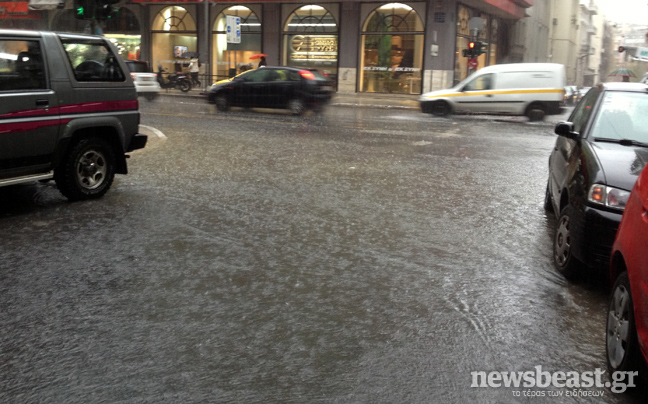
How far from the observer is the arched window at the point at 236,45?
116ft

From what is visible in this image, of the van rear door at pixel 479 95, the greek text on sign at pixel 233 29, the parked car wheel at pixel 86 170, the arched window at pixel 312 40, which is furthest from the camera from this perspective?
the arched window at pixel 312 40

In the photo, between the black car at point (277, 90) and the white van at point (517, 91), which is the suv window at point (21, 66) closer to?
the black car at point (277, 90)

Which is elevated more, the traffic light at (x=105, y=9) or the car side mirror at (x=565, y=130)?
the traffic light at (x=105, y=9)

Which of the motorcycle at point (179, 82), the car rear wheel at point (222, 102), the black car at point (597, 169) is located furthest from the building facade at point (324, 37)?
the black car at point (597, 169)

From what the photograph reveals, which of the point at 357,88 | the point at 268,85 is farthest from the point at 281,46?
the point at 268,85

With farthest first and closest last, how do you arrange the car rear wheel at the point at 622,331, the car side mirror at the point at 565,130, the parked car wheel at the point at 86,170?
the parked car wheel at the point at 86,170 → the car side mirror at the point at 565,130 → the car rear wheel at the point at 622,331

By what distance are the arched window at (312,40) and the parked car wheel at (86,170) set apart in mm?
26399

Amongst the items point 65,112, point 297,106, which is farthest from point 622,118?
point 297,106

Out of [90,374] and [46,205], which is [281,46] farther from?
[90,374]

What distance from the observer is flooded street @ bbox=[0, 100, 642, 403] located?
355 centimetres

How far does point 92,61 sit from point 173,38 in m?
31.0

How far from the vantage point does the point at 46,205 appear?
780cm

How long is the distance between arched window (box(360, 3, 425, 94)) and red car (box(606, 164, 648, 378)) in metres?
30.0
